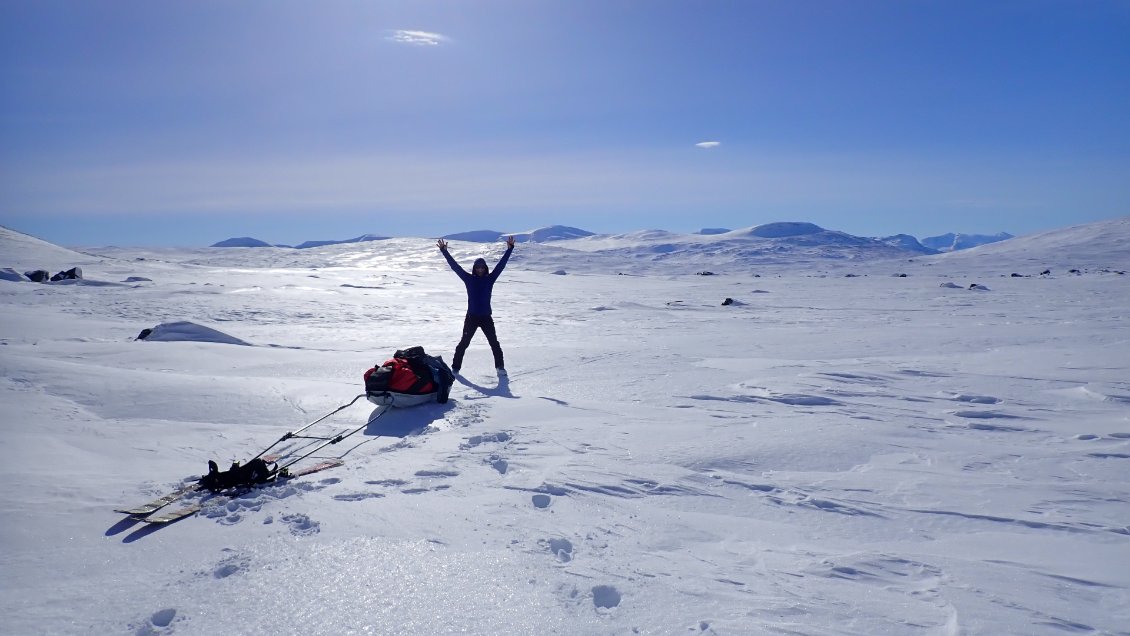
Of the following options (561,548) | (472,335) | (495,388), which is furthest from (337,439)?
(472,335)

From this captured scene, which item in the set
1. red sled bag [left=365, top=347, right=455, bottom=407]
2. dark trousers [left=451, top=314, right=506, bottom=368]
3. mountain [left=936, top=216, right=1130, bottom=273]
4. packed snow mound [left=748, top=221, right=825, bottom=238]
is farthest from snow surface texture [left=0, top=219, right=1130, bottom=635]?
packed snow mound [left=748, top=221, right=825, bottom=238]

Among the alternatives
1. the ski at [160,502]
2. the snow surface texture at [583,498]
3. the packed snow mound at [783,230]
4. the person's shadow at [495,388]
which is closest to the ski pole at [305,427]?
the snow surface texture at [583,498]

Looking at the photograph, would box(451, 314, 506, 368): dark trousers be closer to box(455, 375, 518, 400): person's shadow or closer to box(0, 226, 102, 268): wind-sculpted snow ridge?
box(455, 375, 518, 400): person's shadow

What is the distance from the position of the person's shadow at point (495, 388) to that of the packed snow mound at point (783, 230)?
16548 centimetres

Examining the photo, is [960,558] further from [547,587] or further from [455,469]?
[455,469]

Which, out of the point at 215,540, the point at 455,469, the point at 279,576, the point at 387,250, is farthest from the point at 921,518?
the point at 387,250

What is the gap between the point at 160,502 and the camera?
3832mm

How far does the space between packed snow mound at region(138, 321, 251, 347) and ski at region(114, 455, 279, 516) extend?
7.34 meters

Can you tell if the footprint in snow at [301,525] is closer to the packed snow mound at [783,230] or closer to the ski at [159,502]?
the ski at [159,502]

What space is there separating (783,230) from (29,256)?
158554 mm

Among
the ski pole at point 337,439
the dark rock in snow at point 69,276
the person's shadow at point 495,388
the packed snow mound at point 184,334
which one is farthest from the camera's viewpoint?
the dark rock in snow at point 69,276

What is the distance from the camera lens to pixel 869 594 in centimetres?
316

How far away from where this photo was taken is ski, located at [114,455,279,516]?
366cm

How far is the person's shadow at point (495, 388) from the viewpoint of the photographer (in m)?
7.56
